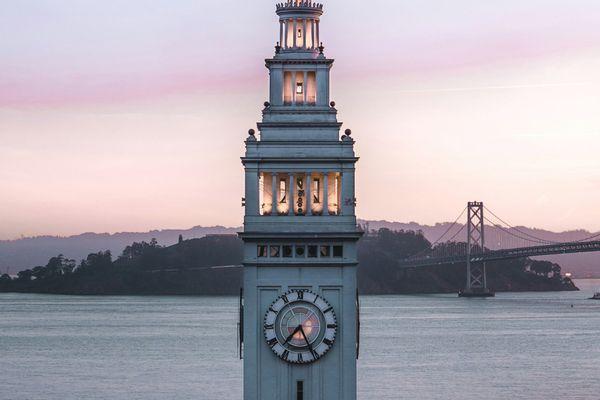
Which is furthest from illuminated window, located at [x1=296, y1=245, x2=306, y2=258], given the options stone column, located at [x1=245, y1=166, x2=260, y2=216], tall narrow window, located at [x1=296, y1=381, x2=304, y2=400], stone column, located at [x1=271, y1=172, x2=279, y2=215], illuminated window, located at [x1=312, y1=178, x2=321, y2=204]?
tall narrow window, located at [x1=296, y1=381, x2=304, y2=400]

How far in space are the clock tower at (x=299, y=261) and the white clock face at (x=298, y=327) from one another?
1.5 inches

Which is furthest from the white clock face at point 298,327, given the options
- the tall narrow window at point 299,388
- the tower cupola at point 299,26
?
the tower cupola at point 299,26

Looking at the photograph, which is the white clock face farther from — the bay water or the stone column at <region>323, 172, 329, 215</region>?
the bay water

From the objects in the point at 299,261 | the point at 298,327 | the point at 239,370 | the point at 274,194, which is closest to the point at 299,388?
the point at 298,327

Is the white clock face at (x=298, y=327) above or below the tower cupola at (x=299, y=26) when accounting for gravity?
below

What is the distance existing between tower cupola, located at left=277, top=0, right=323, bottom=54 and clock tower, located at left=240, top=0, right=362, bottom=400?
3.56 feet

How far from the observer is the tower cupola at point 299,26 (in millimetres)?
54188

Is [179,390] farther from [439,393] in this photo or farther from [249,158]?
[249,158]

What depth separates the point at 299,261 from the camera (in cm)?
5325

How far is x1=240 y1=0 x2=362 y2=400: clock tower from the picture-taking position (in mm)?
52875

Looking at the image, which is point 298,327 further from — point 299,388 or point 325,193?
point 325,193

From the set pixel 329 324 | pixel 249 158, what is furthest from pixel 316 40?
pixel 329 324

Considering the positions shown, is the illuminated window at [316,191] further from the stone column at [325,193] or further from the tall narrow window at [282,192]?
the tall narrow window at [282,192]

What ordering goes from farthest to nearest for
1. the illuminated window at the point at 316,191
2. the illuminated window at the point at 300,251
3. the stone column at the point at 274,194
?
the illuminated window at the point at 300,251, the illuminated window at the point at 316,191, the stone column at the point at 274,194
